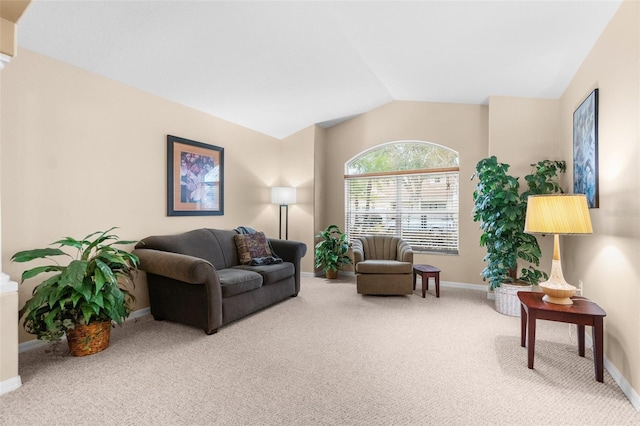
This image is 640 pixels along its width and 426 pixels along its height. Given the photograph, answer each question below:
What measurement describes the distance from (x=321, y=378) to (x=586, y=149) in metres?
2.89

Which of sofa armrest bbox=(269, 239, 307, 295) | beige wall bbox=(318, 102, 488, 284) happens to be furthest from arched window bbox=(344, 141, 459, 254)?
sofa armrest bbox=(269, 239, 307, 295)

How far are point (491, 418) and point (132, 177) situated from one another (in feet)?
12.0

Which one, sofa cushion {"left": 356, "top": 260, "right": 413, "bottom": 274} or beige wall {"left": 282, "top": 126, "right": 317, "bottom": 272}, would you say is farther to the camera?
beige wall {"left": 282, "top": 126, "right": 317, "bottom": 272}

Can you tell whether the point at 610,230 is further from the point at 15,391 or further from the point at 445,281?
the point at 15,391

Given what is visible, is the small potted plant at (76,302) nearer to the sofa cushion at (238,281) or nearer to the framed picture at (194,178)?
the sofa cushion at (238,281)

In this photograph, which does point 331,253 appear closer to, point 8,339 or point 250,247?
point 250,247

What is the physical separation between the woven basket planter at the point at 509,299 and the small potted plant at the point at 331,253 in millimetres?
2374

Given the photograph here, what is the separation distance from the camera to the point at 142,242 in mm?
3365

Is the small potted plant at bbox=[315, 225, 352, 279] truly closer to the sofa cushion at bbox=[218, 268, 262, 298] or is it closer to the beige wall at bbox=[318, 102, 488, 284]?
the beige wall at bbox=[318, 102, 488, 284]

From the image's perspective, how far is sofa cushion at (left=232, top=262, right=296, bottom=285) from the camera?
363 centimetres

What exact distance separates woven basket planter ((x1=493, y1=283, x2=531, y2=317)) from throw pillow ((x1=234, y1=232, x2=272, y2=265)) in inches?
110

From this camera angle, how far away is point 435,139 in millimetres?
5000

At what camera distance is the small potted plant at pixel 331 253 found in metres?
5.25

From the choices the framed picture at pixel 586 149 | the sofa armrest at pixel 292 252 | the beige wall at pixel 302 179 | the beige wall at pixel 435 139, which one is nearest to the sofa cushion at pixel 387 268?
the sofa armrest at pixel 292 252
